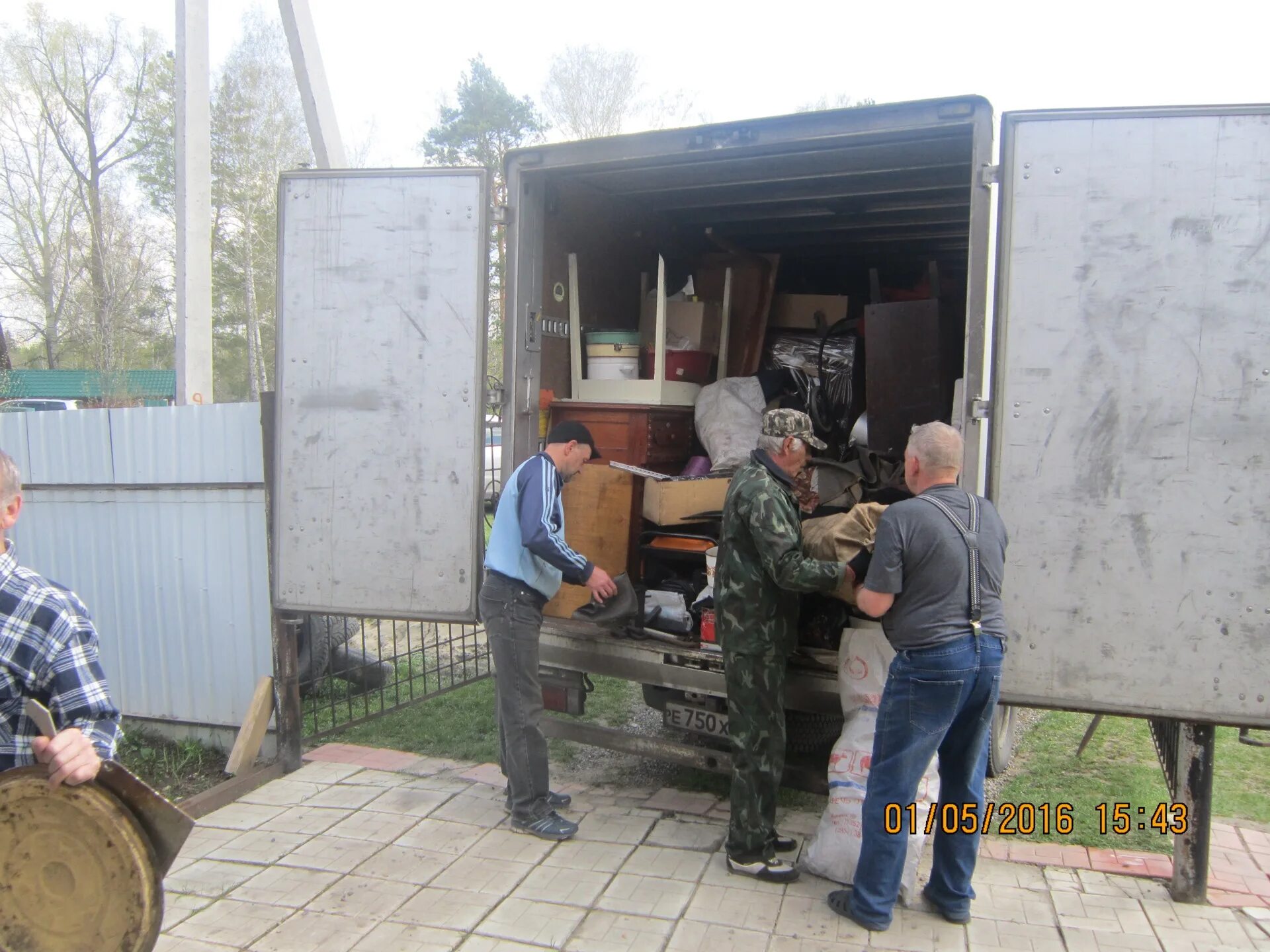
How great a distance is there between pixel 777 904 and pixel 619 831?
35.7 inches

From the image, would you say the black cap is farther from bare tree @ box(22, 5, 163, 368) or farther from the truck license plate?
bare tree @ box(22, 5, 163, 368)

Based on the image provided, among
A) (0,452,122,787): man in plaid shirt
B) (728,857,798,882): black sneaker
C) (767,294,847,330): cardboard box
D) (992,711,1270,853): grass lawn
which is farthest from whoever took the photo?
Answer: (767,294,847,330): cardboard box

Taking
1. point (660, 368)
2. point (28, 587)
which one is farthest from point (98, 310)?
point (28, 587)

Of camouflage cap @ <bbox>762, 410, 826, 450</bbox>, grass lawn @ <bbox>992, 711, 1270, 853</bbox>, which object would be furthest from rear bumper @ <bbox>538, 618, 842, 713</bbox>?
grass lawn @ <bbox>992, 711, 1270, 853</bbox>

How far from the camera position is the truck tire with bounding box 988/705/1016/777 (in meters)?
4.34

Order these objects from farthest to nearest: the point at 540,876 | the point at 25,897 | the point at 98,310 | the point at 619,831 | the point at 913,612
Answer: the point at 98,310
the point at 619,831
the point at 540,876
the point at 913,612
the point at 25,897

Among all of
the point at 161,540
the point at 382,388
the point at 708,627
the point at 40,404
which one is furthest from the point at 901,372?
the point at 40,404

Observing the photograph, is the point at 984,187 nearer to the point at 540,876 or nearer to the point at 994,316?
the point at 994,316

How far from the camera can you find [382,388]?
4.18 meters

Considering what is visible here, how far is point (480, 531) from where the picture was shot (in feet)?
13.5

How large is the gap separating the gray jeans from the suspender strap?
5.86 feet

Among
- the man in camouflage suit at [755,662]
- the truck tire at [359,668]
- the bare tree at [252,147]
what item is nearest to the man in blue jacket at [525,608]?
the man in camouflage suit at [755,662]

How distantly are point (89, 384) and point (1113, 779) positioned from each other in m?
28.8
